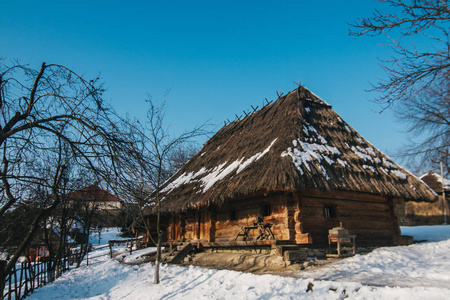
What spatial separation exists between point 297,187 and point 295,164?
83 centimetres

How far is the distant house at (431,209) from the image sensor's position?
2678 cm

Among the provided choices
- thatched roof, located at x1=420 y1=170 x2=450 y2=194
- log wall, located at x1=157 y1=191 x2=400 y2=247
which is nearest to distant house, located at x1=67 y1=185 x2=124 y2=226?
log wall, located at x1=157 y1=191 x2=400 y2=247

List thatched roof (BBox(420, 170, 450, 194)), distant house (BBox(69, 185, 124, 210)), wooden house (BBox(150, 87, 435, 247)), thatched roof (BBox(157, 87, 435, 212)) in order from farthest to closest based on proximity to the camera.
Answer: thatched roof (BBox(420, 170, 450, 194)), wooden house (BBox(150, 87, 435, 247)), thatched roof (BBox(157, 87, 435, 212)), distant house (BBox(69, 185, 124, 210))

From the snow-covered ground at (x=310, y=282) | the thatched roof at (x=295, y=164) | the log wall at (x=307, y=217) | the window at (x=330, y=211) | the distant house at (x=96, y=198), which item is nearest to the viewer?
the snow-covered ground at (x=310, y=282)

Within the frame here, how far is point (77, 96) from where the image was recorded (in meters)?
4.40

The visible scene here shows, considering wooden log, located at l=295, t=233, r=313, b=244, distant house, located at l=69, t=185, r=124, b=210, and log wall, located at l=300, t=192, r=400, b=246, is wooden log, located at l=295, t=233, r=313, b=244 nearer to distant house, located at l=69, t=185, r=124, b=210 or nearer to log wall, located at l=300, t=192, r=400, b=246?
log wall, located at l=300, t=192, r=400, b=246

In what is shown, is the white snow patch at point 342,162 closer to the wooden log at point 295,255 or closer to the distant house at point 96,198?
the wooden log at point 295,255

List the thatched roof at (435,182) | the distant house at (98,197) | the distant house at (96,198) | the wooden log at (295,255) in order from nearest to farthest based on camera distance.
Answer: the distant house at (98,197), the distant house at (96,198), the wooden log at (295,255), the thatched roof at (435,182)

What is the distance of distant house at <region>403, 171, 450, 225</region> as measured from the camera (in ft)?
87.9

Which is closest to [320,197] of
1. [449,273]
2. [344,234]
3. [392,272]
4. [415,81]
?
[344,234]

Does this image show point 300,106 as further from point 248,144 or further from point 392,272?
point 392,272

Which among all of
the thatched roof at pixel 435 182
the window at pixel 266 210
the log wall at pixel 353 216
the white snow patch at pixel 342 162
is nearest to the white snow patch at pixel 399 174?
the log wall at pixel 353 216

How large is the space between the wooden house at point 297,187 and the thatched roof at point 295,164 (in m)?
0.03

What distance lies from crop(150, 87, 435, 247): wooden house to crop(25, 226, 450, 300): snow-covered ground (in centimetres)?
166
